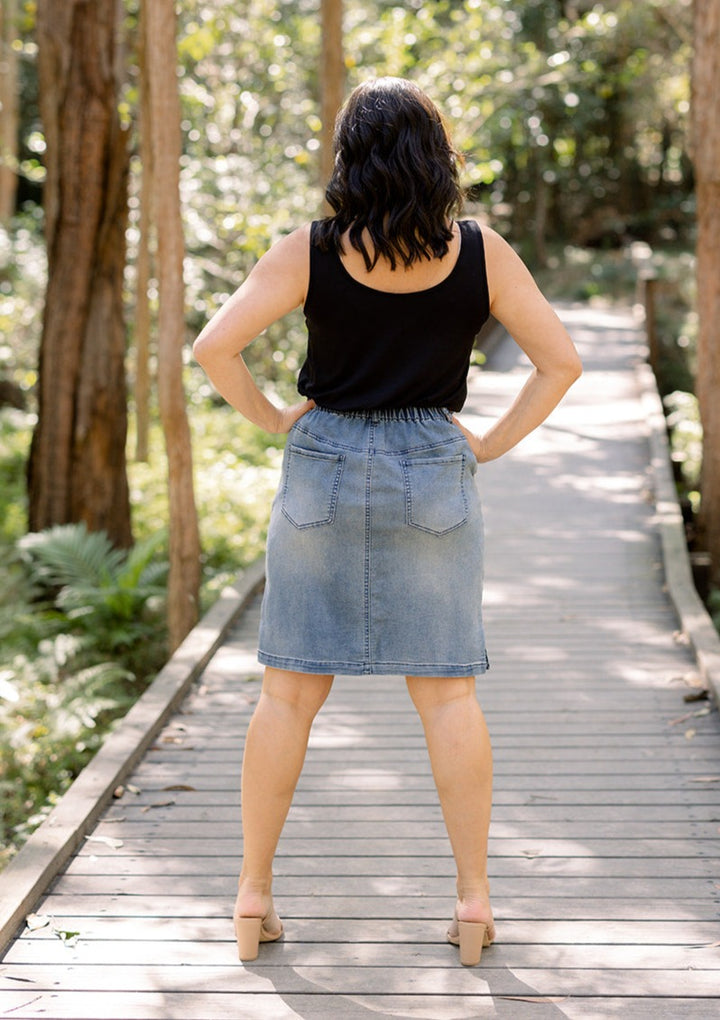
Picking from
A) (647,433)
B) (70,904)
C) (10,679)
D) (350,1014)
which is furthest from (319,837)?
(647,433)

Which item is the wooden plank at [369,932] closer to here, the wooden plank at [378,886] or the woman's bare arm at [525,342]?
the wooden plank at [378,886]

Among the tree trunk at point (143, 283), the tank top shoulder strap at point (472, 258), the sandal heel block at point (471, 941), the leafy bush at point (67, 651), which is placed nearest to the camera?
the tank top shoulder strap at point (472, 258)

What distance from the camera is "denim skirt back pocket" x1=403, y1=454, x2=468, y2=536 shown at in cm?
278

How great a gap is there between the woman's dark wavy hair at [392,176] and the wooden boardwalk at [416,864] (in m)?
1.72

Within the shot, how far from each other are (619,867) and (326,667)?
1351 millimetres

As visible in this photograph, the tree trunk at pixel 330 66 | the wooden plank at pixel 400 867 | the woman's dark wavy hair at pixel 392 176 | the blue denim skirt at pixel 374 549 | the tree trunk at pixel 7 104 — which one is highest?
the tree trunk at pixel 7 104

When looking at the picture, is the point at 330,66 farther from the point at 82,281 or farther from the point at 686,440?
the point at 686,440

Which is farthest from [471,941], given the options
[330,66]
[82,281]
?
[330,66]

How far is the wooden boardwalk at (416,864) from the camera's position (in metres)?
2.91

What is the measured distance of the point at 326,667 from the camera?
2.84 meters

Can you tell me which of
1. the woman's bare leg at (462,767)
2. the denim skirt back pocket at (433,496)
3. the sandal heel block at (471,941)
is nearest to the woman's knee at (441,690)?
the woman's bare leg at (462,767)

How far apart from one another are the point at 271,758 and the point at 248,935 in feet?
1.56

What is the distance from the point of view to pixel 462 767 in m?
2.89

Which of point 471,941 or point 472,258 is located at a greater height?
point 472,258
